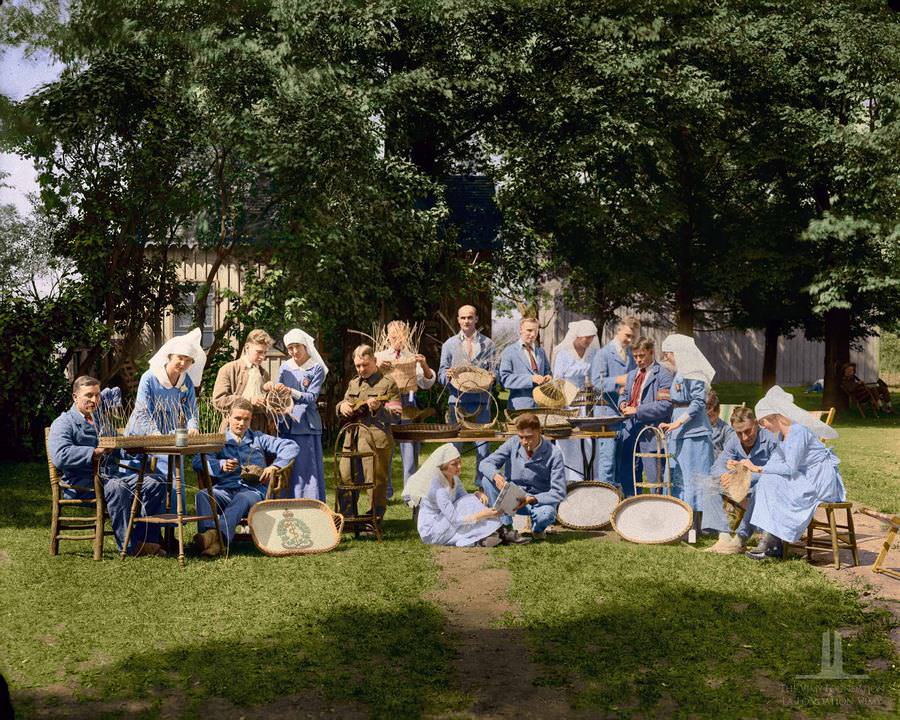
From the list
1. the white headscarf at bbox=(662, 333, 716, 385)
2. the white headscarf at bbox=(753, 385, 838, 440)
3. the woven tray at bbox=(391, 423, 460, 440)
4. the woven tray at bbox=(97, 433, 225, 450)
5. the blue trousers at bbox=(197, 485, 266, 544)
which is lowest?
the blue trousers at bbox=(197, 485, 266, 544)

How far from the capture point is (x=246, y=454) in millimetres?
8836

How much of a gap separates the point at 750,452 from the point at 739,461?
0.68 feet

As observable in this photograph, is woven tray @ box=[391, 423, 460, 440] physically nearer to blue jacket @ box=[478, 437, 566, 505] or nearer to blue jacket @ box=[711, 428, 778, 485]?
blue jacket @ box=[478, 437, 566, 505]

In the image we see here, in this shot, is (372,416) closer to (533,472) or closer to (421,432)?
(421,432)

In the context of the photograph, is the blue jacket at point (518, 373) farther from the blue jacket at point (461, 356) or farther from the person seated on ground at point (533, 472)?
the person seated on ground at point (533, 472)

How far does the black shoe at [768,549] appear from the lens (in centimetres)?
830

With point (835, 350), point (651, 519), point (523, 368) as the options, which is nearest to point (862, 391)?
point (835, 350)

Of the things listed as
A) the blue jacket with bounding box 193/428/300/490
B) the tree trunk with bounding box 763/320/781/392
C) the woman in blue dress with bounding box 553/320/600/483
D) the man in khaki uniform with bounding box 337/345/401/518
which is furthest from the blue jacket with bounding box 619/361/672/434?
the tree trunk with bounding box 763/320/781/392

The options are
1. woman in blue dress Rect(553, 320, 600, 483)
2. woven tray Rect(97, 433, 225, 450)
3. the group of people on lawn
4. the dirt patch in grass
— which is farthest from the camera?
woman in blue dress Rect(553, 320, 600, 483)

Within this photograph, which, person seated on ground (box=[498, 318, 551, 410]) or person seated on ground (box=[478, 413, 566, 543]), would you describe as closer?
person seated on ground (box=[478, 413, 566, 543])

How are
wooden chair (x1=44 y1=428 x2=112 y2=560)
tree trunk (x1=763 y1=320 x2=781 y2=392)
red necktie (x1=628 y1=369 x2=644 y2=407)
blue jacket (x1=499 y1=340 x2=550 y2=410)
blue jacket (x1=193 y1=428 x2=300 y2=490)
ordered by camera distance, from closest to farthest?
wooden chair (x1=44 y1=428 x2=112 y2=560) → blue jacket (x1=193 y1=428 x2=300 y2=490) → red necktie (x1=628 y1=369 x2=644 y2=407) → blue jacket (x1=499 y1=340 x2=550 y2=410) → tree trunk (x1=763 y1=320 x2=781 y2=392)

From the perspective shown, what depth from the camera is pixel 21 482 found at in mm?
12586

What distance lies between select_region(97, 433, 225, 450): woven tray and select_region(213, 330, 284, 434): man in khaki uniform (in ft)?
3.27

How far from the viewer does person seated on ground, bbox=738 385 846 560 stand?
26.2 ft
